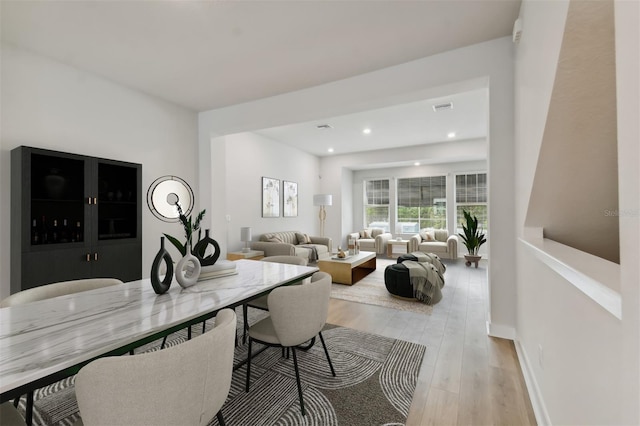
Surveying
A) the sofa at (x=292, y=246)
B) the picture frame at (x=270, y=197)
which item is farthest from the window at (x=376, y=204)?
the picture frame at (x=270, y=197)

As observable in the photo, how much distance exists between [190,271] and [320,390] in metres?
1.15

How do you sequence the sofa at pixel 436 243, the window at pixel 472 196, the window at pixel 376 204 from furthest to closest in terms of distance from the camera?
the window at pixel 376 204
the window at pixel 472 196
the sofa at pixel 436 243

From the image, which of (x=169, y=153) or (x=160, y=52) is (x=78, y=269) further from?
(x=160, y=52)

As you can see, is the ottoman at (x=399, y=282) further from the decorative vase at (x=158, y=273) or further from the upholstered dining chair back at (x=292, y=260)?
the decorative vase at (x=158, y=273)

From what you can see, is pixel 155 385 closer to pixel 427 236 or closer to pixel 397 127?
pixel 397 127

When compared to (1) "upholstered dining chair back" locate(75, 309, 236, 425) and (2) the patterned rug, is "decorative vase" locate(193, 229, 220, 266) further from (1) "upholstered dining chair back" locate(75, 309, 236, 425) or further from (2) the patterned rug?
(1) "upholstered dining chair back" locate(75, 309, 236, 425)

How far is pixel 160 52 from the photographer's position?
2.66 metres

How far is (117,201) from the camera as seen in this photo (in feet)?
10.0

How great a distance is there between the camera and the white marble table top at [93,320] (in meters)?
0.84

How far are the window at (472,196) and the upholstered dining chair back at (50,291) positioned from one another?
301 inches

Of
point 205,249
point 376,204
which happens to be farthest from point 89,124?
point 376,204

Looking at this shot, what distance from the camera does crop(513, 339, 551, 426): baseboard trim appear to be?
56.0 inches

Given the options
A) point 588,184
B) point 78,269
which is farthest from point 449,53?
point 78,269

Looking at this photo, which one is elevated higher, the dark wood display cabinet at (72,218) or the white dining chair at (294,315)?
the dark wood display cabinet at (72,218)
